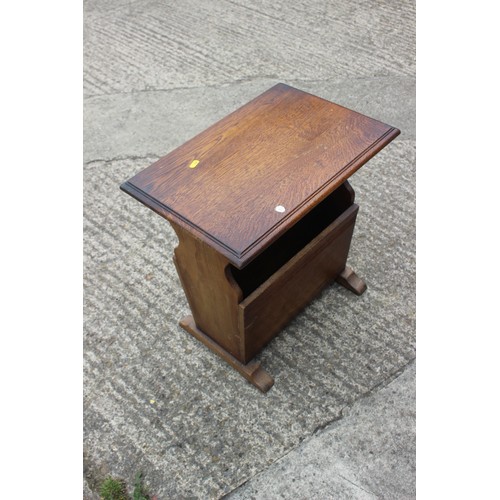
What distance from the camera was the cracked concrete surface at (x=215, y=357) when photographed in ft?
5.19

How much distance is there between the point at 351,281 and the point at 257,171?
0.83m

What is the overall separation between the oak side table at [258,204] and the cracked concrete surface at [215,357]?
0.51 ft

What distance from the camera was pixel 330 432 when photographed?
164cm

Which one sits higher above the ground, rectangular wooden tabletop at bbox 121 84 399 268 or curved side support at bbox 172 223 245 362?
rectangular wooden tabletop at bbox 121 84 399 268

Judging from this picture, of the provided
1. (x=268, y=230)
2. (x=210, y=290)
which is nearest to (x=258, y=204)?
(x=268, y=230)

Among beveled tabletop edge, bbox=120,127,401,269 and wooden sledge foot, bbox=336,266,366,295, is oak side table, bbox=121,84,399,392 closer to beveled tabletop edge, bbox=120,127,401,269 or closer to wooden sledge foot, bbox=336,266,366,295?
beveled tabletop edge, bbox=120,127,401,269

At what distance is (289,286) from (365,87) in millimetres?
1852

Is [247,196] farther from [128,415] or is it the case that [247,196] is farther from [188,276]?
[128,415]

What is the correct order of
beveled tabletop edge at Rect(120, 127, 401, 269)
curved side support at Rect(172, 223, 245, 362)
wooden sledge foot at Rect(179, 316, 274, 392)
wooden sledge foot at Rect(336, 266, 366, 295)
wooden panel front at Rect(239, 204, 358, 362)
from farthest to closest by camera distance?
wooden sledge foot at Rect(336, 266, 366, 295) → wooden sledge foot at Rect(179, 316, 274, 392) → wooden panel front at Rect(239, 204, 358, 362) → curved side support at Rect(172, 223, 245, 362) → beveled tabletop edge at Rect(120, 127, 401, 269)

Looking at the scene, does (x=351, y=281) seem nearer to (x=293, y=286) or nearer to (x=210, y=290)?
(x=293, y=286)

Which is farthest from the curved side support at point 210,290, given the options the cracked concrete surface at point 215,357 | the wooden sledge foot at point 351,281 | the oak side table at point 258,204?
the wooden sledge foot at point 351,281

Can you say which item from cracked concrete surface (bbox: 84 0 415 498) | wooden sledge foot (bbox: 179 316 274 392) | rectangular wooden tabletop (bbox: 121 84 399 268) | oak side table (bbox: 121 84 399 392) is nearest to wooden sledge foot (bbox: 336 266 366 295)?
cracked concrete surface (bbox: 84 0 415 498)

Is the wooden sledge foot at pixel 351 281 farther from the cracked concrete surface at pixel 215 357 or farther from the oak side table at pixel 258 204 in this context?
the oak side table at pixel 258 204

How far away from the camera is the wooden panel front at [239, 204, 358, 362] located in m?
1.50
